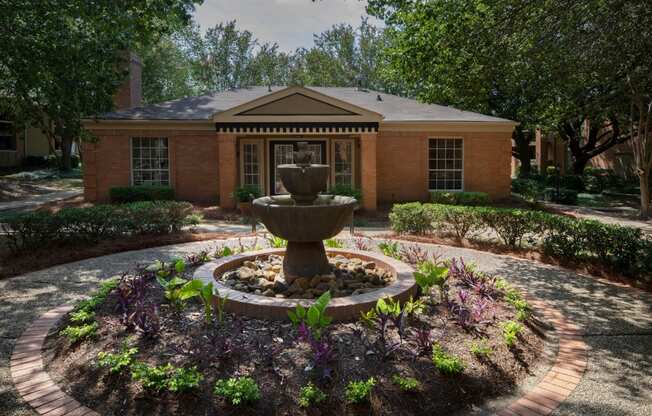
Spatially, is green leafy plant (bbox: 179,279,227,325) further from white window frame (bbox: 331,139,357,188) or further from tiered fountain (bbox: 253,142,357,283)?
white window frame (bbox: 331,139,357,188)

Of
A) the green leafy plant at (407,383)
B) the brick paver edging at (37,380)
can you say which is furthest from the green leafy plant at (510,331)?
the brick paver edging at (37,380)

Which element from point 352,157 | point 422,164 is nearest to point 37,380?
point 352,157

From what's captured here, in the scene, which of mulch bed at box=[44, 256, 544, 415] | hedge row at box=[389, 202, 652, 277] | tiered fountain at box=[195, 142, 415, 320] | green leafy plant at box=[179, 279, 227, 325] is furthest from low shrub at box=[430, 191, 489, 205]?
green leafy plant at box=[179, 279, 227, 325]

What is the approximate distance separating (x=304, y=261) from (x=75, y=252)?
5.48 m

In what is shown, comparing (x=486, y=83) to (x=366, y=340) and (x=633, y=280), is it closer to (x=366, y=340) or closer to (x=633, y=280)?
(x=633, y=280)

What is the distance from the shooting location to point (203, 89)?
54000 mm

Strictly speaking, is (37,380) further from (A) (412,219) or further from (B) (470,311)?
(A) (412,219)

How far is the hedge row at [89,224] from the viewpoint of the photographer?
31.3 ft

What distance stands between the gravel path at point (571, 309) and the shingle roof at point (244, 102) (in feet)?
31.6

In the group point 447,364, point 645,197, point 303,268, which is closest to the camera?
point 447,364

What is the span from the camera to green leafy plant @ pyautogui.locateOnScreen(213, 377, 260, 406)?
374 cm

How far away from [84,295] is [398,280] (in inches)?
177

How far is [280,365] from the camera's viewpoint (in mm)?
4289

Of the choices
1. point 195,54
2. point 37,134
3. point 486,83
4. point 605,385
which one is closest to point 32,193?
point 37,134
